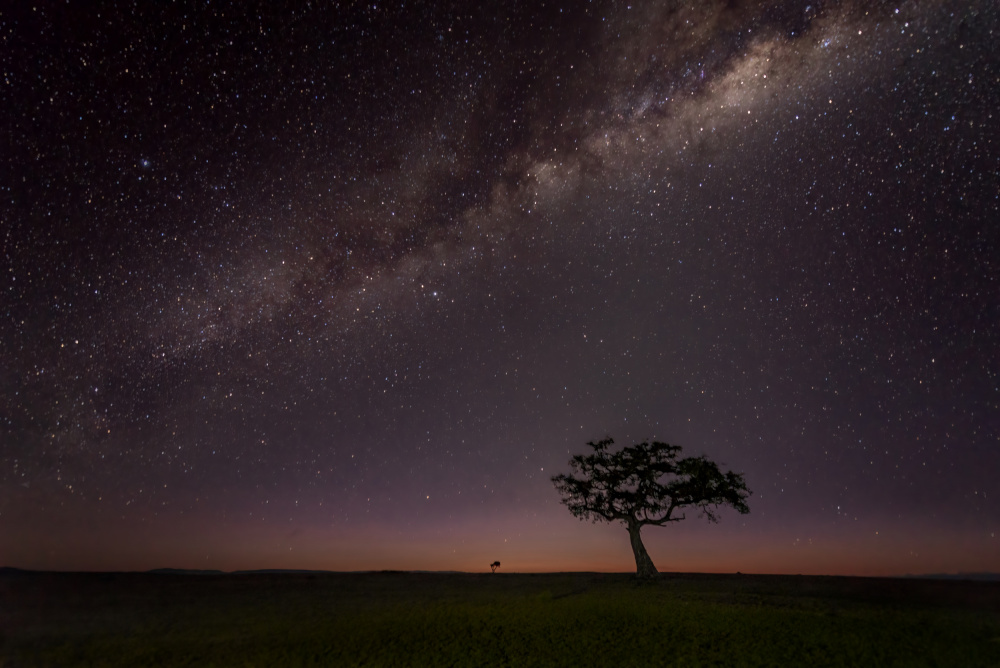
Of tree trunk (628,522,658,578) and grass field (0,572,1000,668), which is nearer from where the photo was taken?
grass field (0,572,1000,668)

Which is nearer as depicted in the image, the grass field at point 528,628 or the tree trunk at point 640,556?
the grass field at point 528,628

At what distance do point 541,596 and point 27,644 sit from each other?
21.0 m

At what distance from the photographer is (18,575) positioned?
48469mm

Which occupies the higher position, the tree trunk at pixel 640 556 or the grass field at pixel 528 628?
the tree trunk at pixel 640 556

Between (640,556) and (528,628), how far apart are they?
21.5 meters

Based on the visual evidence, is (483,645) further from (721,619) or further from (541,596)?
(541,596)

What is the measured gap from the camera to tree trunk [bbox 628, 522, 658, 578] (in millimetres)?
36875

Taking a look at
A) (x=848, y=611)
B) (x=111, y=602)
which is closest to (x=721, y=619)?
(x=848, y=611)

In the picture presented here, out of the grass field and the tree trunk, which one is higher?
the tree trunk

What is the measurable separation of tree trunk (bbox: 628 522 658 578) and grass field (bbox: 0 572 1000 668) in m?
5.72

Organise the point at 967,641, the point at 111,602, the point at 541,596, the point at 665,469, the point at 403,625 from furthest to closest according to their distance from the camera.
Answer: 1. the point at 665,469
2. the point at 111,602
3. the point at 541,596
4. the point at 403,625
5. the point at 967,641

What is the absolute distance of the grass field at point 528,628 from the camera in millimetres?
15352

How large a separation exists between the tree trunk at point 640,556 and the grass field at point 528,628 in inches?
225

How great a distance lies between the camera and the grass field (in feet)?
50.4
